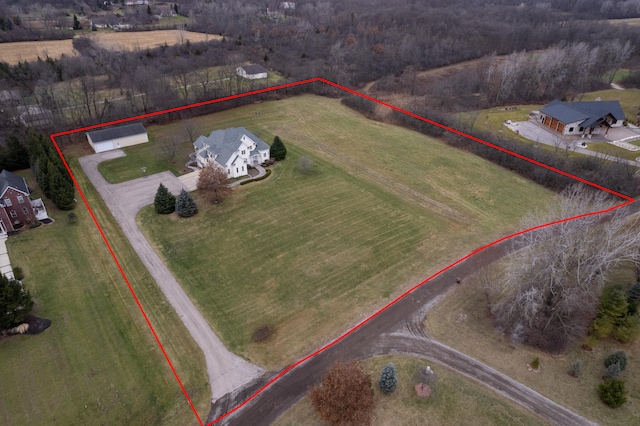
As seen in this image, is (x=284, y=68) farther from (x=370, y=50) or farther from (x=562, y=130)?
(x=562, y=130)

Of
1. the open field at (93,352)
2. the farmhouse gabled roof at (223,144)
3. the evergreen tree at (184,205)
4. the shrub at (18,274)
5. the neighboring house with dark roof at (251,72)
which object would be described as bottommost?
the open field at (93,352)

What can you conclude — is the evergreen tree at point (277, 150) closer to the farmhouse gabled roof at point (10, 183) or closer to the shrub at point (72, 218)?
the shrub at point (72, 218)

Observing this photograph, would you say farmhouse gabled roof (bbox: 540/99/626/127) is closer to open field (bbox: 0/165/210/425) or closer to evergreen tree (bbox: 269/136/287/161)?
evergreen tree (bbox: 269/136/287/161)

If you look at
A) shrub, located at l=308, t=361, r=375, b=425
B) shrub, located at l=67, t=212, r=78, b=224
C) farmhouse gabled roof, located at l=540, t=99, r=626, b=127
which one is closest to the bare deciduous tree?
shrub, located at l=308, t=361, r=375, b=425

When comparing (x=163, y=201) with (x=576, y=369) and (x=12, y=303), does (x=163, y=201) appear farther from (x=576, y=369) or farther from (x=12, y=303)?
(x=576, y=369)

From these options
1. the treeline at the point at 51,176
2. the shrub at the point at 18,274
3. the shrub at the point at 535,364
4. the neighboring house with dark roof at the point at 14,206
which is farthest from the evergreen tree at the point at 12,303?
the shrub at the point at 535,364
